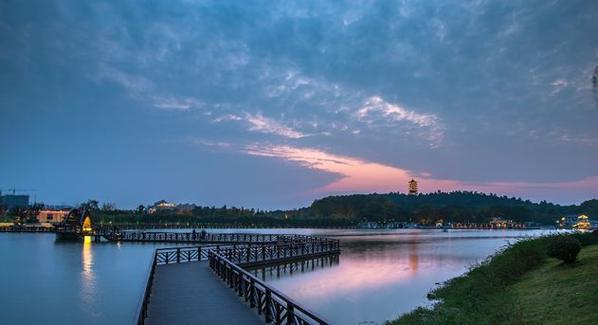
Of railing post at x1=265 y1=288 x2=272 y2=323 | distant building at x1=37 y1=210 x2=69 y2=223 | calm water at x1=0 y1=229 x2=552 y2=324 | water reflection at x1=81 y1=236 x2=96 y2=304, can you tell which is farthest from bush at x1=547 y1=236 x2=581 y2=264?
distant building at x1=37 y1=210 x2=69 y2=223

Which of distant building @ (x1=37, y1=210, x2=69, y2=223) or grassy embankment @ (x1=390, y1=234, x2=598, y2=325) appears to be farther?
distant building @ (x1=37, y1=210, x2=69, y2=223)

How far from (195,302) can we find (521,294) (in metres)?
→ 13.4

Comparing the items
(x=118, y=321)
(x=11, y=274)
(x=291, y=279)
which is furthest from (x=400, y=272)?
(x=11, y=274)

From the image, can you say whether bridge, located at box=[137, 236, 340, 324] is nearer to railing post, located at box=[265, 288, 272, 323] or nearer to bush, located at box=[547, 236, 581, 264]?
railing post, located at box=[265, 288, 272, 323]

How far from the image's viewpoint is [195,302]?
57.1 feet

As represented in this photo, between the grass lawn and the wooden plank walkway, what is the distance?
907 centimetres

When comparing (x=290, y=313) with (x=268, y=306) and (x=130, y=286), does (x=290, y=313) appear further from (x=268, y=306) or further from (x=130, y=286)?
(x=130, y=286)

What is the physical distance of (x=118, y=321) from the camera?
62.2ft

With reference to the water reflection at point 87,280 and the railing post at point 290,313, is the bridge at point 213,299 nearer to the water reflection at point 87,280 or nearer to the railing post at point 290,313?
the railing post at point 290,313

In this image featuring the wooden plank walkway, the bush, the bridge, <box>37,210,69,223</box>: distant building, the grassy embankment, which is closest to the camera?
the bridge

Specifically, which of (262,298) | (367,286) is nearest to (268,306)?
(262,298)

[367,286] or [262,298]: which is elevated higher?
[262,298]

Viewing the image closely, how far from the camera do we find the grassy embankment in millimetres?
15469

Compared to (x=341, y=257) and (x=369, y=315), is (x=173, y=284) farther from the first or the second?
(x=341, y=257)
